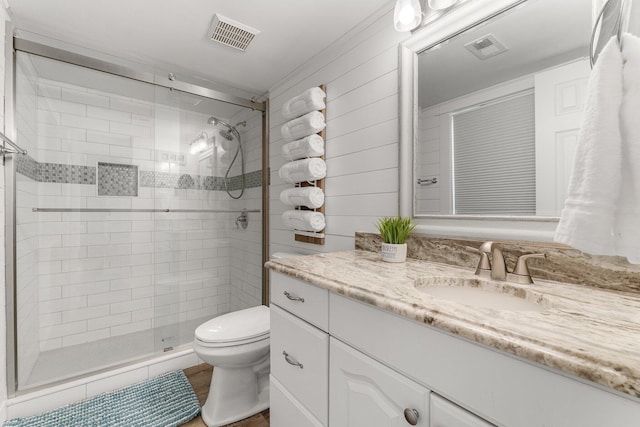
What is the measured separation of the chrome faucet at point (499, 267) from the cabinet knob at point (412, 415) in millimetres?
516

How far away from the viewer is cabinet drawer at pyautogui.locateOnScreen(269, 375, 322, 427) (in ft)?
3.29

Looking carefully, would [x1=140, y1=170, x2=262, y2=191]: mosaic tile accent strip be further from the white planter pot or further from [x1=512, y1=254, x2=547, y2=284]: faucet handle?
[x1=512, y1=254, x2=547, y2=284]: faucet handle

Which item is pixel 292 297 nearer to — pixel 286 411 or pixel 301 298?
pixel 301 298

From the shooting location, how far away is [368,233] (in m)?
1.57

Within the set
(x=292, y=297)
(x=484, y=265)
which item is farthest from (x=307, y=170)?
(x=484, y=265)

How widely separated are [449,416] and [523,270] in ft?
1.80

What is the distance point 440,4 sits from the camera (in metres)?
1.20

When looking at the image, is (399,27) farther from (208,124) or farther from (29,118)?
(29,118)

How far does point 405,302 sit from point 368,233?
0.90 metres

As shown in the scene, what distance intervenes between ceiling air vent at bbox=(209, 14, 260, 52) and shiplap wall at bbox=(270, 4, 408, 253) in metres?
0.46

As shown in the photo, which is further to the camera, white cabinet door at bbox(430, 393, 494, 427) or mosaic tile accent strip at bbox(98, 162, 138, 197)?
mosaic tile accent strip at bbox(98, 162, 138, 197)

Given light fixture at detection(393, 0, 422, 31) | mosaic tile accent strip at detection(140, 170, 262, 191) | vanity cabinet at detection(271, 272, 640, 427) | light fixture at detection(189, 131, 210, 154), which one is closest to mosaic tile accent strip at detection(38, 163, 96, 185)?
mosaic tile accent strip at detection(140, 170, 262, 191)

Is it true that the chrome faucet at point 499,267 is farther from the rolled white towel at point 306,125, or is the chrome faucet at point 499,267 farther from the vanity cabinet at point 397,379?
the rolled white towel at point 306,125

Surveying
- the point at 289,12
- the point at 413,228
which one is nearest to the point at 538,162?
the point at 413,228
